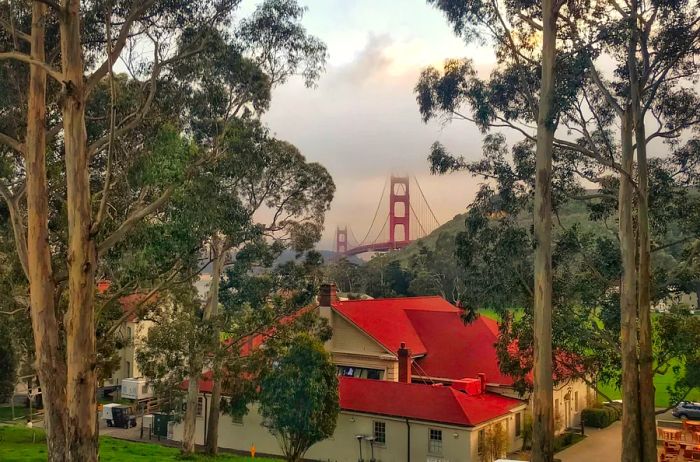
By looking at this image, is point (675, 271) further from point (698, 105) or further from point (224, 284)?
point (224, 284)

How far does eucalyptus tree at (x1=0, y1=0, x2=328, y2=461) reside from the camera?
44.9 feet

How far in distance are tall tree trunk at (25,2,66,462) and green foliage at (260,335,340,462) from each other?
10.1 meters

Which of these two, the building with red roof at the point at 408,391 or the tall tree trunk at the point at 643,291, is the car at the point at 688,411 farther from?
the tall tree trunk at the point at 643,291

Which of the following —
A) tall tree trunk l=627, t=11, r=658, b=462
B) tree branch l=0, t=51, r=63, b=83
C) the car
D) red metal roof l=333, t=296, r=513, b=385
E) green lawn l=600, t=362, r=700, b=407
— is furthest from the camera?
green lawn l=600, t=362, r=700, b=407

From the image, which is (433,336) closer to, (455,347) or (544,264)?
(455,347)

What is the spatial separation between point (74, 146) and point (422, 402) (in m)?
17.8

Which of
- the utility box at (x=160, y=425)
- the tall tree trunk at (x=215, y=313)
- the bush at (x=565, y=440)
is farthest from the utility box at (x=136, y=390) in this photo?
the bush at (x=565, y=440)

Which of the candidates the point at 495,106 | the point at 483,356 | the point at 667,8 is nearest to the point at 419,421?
the point at 483,356

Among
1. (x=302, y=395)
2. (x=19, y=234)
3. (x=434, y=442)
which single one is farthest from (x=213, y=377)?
(x=19, y=234)

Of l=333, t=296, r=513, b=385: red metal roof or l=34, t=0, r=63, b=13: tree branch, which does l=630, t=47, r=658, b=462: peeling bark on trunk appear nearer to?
l=333, t=296, r=513, b=385: red metal roof

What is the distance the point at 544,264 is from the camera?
52.4 ft

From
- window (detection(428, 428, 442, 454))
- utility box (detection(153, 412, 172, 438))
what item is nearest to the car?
window (detection(428, 428, 442, 454))

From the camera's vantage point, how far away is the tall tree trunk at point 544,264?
15398mm

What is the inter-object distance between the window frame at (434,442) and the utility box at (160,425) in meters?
15.2
